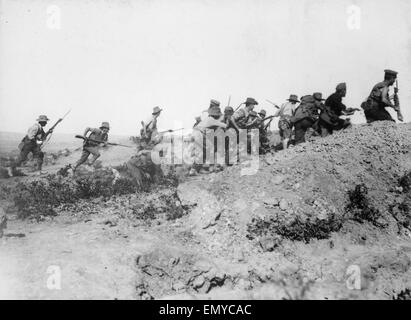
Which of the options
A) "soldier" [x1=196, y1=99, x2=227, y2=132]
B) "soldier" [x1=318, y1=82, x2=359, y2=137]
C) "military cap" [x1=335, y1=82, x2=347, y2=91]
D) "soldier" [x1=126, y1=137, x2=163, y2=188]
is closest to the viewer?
"military cap" [x1=335, y1=82, x2=347, y2=91]

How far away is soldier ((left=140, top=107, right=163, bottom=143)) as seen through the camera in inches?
420

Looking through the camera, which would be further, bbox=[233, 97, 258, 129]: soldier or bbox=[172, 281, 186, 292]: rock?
bbox=[233, 97, 258, 129]: soldier

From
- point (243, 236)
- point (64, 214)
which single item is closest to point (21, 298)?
point (64, 214)

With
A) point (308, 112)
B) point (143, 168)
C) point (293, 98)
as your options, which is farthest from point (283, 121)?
point (143, 168)

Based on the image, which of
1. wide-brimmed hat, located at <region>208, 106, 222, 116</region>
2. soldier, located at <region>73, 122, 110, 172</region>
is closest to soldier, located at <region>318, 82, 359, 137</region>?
wide-brimmed hat, located at <region>208, 106, 222, 116</region>

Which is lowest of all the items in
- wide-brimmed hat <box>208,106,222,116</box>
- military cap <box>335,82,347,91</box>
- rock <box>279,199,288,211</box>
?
rock <box>279,199,288,211</box>

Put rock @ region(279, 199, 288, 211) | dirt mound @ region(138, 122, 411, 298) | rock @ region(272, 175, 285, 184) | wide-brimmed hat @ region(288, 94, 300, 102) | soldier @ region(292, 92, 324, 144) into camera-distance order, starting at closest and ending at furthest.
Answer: dirt mound @ region(138, 122, 411, 298) < rock @ region(279, 199, 288, 211) < rock @ region(272, 175, 285, 184) < soldier @ region(292, 92, 324, 144) < wide-brimmed hat @ region(288, 94, 300, 102)

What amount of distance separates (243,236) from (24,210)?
4.59 meters

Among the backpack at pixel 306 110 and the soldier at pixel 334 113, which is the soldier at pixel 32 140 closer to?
the backpack at pixel 306 110

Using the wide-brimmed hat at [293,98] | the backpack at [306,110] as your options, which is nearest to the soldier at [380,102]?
the backpack at [306,110]

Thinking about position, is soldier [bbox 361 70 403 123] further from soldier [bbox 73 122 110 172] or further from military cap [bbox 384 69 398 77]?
soldier [bbox 73 122 110 172]

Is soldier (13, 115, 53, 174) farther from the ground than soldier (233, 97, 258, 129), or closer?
closer

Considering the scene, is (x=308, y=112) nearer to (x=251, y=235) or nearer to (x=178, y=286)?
(x=251, y=235)

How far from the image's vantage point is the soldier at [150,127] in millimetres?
10664
